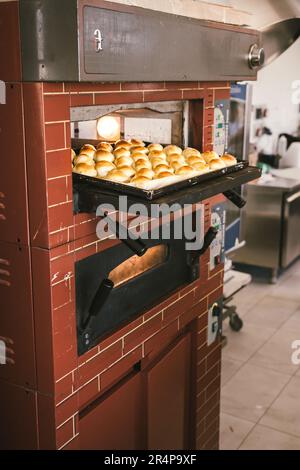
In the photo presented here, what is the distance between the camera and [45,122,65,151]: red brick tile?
4.48 ft

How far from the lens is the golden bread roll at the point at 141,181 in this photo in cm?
150

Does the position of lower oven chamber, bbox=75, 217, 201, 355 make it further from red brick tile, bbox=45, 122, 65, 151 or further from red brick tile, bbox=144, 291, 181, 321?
red brick tile, bbox=45, 122, 65, 151

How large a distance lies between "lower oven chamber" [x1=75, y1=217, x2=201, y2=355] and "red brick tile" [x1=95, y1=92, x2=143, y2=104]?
1.42 ft

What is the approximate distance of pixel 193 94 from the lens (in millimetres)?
1998

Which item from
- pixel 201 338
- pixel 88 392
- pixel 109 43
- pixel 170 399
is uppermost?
pixel 109 43

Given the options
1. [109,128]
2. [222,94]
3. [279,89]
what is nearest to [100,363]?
[109,128]

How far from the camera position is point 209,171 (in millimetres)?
1744

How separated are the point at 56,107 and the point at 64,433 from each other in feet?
3.05

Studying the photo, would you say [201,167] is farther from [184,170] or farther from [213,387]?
[213,387]

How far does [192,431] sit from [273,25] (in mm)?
3397

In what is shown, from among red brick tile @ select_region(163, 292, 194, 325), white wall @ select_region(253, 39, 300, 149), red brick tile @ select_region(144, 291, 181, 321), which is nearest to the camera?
red brick tile @ select_region(144, 291, 181, 321)


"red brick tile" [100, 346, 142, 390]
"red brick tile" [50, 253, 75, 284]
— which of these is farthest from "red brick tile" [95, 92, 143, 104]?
"red brick tile" [100, 346, 142, 390]

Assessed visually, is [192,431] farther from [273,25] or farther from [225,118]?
[273,25]

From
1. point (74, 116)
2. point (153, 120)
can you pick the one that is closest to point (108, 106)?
point (74, 116)
